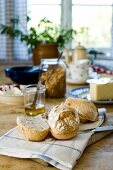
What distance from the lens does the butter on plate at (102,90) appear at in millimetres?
1296

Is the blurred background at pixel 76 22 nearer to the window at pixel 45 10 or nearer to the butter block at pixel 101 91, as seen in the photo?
the window at pixel 45 10

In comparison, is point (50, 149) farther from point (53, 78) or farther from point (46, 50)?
point (46, 50)

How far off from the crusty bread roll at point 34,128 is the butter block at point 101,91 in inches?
17.5

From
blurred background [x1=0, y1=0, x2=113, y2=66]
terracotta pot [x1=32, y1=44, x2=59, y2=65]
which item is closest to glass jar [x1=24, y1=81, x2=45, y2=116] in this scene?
terracotta pot [x1=32, y1=44, x2=59, y2=65]

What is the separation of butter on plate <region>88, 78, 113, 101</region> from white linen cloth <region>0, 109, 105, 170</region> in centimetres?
43

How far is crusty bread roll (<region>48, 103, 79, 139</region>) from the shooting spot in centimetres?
83

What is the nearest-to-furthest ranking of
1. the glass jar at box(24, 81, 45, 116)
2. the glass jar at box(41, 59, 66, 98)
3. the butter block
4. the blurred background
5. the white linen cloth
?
1. the white linen cloth
2. the glass jar at box(24, 81, 45, 116)
3. the butter block
4. the glass jar at box(41, 59, 66, 98)
5. the blurred background

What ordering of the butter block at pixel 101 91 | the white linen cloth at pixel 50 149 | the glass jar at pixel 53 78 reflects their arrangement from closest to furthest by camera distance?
the white linen cloth at pixel 50 149
the butter block at pixel 101 91
the glass jar at pixel 53 78

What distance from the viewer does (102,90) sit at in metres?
1.30

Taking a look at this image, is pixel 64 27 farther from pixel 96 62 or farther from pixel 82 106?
pixel 82 106

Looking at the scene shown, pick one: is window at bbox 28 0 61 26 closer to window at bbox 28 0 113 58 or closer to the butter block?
window at bbox 28 0 113 58

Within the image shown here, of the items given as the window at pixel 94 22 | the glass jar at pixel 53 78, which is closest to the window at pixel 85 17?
the window at pixel 94 22

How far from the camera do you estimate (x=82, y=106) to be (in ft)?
3.27

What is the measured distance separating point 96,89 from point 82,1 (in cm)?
200
